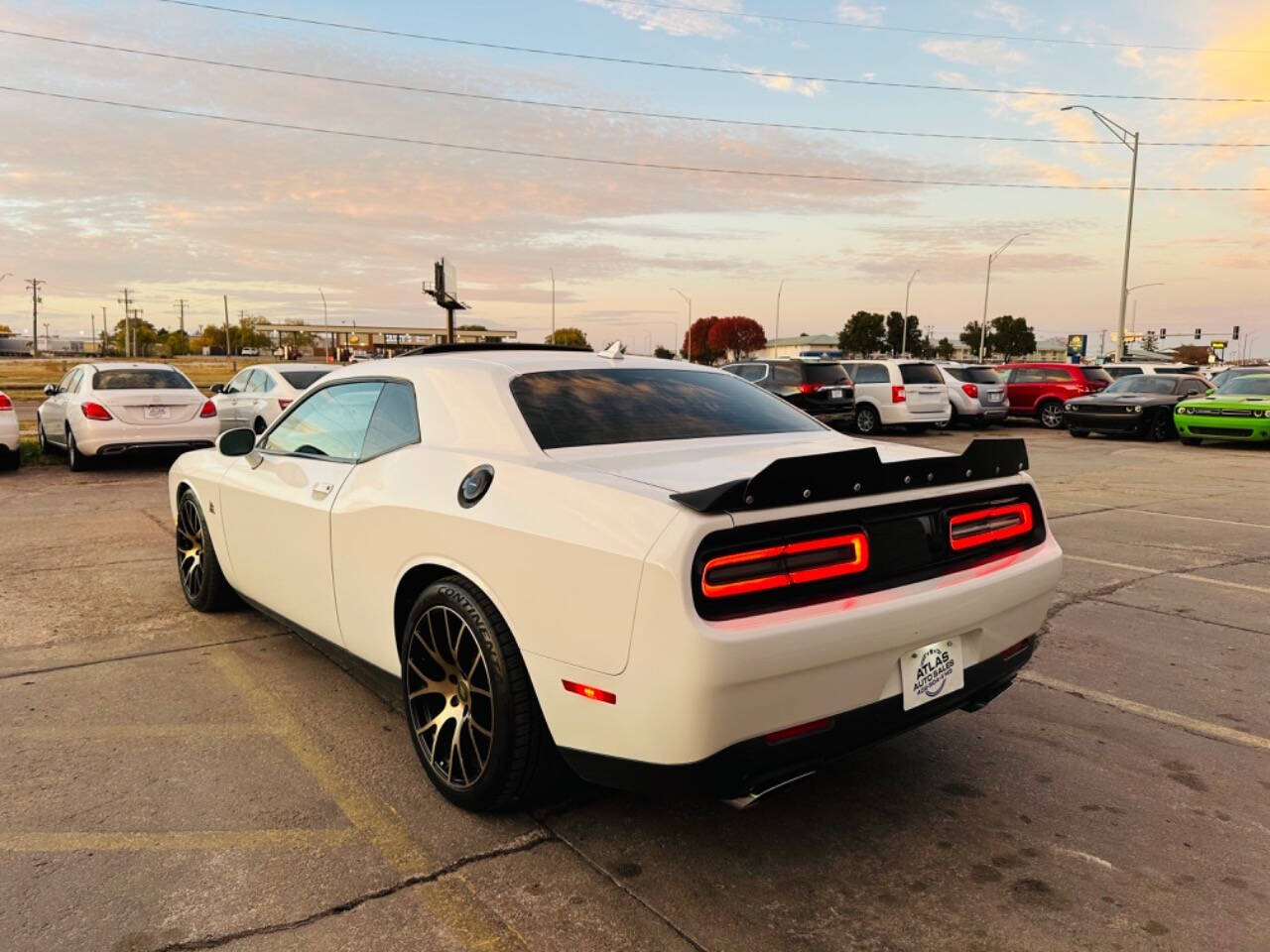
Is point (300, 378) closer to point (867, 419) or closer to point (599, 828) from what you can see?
point (599, 828)

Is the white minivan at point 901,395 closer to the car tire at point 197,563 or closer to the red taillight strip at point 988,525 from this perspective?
the car tire at point 197,563

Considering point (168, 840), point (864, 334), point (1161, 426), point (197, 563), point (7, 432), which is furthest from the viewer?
point (864, 334)

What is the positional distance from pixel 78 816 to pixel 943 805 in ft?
9.45

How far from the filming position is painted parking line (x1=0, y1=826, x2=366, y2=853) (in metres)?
2.76

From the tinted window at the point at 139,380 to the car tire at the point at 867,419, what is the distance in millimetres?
13898

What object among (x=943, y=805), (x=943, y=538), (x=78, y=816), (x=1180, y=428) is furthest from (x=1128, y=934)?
(x=1180, y=428)

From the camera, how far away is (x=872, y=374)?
20312mm

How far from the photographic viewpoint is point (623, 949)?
2.28 m

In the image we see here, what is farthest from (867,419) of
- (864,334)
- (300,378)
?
(864,334)

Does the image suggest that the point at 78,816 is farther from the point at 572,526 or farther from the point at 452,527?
the point at 572,526

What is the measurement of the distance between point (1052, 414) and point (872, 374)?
5937 millimetres

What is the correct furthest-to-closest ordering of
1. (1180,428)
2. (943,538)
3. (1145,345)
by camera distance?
(1145,345) → (1180,428) → (943,538)

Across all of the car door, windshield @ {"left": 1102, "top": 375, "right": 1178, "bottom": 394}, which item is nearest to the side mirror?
the car door

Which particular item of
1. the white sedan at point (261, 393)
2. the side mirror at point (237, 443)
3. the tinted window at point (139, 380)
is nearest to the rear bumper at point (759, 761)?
the side mirror at point (237, 443)
